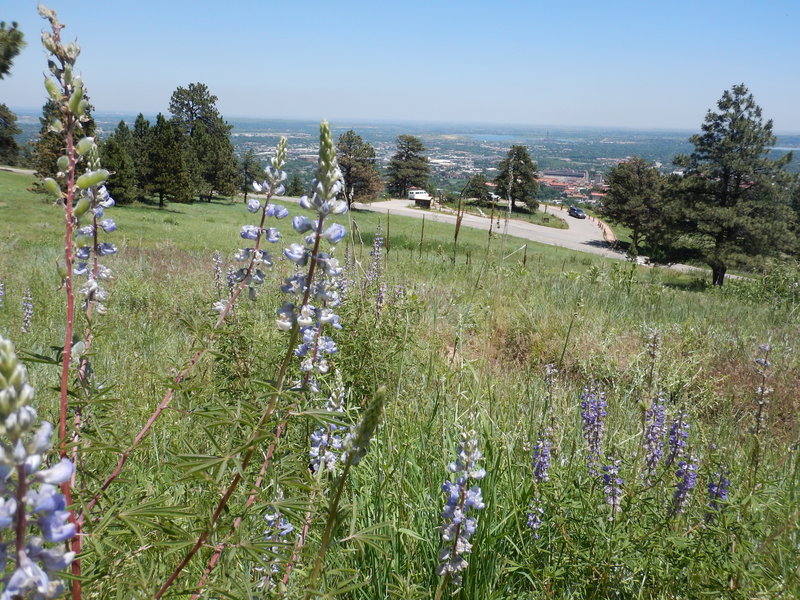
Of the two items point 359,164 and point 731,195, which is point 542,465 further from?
point 359,164

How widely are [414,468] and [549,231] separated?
56.7m

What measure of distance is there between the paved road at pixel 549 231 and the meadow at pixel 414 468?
35513 millimetres

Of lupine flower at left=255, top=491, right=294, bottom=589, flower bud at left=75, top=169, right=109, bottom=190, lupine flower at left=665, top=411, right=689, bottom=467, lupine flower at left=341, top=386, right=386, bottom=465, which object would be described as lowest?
lupine flower at left=255, top=491, right=294, bottom=589

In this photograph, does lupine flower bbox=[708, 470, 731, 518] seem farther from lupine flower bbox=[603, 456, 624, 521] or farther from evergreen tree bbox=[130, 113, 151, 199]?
evergreen tree bbox=[130, 113, 151, 199]

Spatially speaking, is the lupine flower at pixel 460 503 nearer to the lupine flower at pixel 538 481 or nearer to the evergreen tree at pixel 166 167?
the lupine flower at pixel 538 481

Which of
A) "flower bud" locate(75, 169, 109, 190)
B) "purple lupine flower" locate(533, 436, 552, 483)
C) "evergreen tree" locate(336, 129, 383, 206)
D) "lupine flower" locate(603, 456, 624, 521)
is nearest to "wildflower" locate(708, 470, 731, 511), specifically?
"lupine flower" locate(603, 456, 624, 521)

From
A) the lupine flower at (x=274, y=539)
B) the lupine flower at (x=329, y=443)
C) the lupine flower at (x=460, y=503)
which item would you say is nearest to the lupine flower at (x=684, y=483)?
the lupine flower at (x=460, y=503)

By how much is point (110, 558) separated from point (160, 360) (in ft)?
11.8

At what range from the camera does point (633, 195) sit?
48.8 metres

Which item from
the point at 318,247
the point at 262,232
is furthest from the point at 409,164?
the point at 318,247

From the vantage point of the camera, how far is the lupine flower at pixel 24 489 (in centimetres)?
62

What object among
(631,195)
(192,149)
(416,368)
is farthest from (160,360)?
(631,195)

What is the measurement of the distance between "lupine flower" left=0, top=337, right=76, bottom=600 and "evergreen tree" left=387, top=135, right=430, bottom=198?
6097cm

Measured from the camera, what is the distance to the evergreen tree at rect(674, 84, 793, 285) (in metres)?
29.8
